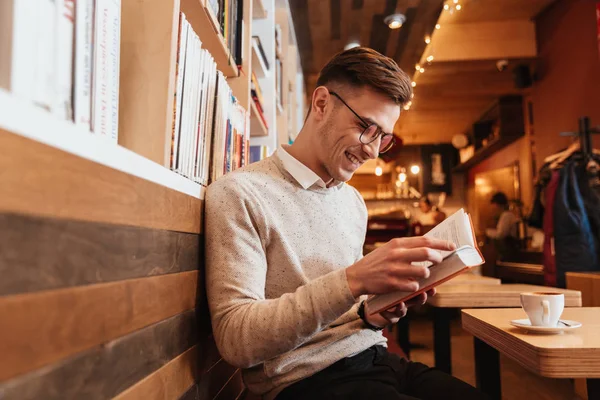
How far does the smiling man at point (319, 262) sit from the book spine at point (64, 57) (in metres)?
0.45

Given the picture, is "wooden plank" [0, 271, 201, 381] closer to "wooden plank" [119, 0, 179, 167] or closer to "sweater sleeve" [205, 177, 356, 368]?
"sweater sleeve" [205, 177, 356, 368]

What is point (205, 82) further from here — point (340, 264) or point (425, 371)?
point (425, 371)

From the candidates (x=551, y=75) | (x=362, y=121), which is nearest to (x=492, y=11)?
(x=551, y=75)

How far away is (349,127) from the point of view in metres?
1.28

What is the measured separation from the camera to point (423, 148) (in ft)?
34.8

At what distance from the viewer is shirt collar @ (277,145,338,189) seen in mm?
1270

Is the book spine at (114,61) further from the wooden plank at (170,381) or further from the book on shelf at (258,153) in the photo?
the book on shelf at (258,153)

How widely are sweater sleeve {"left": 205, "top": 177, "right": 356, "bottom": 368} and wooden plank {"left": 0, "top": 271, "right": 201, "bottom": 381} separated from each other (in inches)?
7.2

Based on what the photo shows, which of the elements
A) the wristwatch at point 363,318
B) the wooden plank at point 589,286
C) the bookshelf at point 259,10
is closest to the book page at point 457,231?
the wristwatch at point 363,318

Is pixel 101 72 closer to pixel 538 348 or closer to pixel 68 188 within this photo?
pixel 68 188

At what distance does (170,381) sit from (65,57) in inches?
21.6

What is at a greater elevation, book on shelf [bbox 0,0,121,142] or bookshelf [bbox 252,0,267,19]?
bookshelf [bbox 252,0,267,19]

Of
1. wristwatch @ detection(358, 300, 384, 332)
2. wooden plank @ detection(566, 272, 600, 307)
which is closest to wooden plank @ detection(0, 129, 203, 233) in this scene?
wristwatch @ detection(358, 300, 384, 332)

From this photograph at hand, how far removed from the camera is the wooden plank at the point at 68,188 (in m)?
0.46
